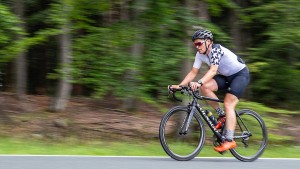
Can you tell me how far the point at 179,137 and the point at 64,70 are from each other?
291 cm

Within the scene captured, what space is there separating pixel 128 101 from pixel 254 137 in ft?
16.8

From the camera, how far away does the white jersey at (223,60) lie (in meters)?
7.33

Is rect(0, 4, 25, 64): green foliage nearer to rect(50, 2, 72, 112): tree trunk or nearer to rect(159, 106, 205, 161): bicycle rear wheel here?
rect(50, 2, 72, 112): tree trunk

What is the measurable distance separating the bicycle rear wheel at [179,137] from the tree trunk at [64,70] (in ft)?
8.81

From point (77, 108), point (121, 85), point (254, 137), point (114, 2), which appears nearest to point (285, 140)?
point (254, 137)

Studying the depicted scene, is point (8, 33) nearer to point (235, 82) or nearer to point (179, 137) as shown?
point (179, 137)

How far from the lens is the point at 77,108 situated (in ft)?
42.3

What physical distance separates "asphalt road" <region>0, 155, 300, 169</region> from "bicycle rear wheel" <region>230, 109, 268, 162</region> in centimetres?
17

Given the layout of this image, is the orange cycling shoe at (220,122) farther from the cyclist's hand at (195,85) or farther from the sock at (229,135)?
the cyclist's hand at (195,85)

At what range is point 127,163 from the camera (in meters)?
7.04

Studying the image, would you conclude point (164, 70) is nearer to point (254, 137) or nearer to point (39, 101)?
point (254, 137)

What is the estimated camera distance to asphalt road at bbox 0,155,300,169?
673cm

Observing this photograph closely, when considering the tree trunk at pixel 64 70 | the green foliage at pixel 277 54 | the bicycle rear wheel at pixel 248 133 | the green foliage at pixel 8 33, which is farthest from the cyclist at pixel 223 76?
the green foliage at pixel 8 33

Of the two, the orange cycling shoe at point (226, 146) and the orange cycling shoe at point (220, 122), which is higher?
the orange cycling shoe at point (220, 122)
